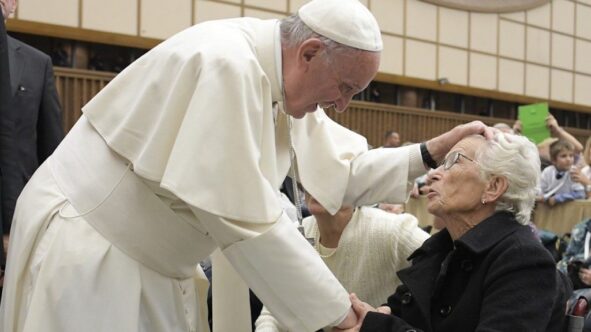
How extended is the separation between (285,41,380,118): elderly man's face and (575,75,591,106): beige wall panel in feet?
34.7

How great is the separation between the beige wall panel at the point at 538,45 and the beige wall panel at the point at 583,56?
807mm

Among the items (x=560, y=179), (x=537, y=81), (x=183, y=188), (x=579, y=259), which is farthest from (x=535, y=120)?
(x=537, y=81)

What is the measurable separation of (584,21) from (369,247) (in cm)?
1017

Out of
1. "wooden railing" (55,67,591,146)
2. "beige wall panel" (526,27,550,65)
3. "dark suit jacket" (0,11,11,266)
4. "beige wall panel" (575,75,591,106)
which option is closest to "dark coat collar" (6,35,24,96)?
"dark suit jacket" (0,11,11,266)

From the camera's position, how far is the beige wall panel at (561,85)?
10750 millimetres

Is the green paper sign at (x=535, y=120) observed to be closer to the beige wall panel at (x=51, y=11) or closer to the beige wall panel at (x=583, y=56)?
the beige wall panel at (x=51, y=11)

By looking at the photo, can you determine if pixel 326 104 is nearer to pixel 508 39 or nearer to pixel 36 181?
pixel 36 181

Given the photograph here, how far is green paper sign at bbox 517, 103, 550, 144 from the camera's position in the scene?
18.7ft

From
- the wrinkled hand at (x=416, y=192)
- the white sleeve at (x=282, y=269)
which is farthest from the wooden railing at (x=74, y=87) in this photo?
the white sleeve at (x=282, y=269)

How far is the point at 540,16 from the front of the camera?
10602 mm

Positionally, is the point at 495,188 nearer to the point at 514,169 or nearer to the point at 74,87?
the point at 514,169

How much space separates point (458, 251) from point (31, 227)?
3.81 feet

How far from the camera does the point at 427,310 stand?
1.96 meters

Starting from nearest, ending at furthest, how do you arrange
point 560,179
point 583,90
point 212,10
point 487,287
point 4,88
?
point 487,287 < point 4,88 < point 560,179 < point 212,10 < point 583,90
